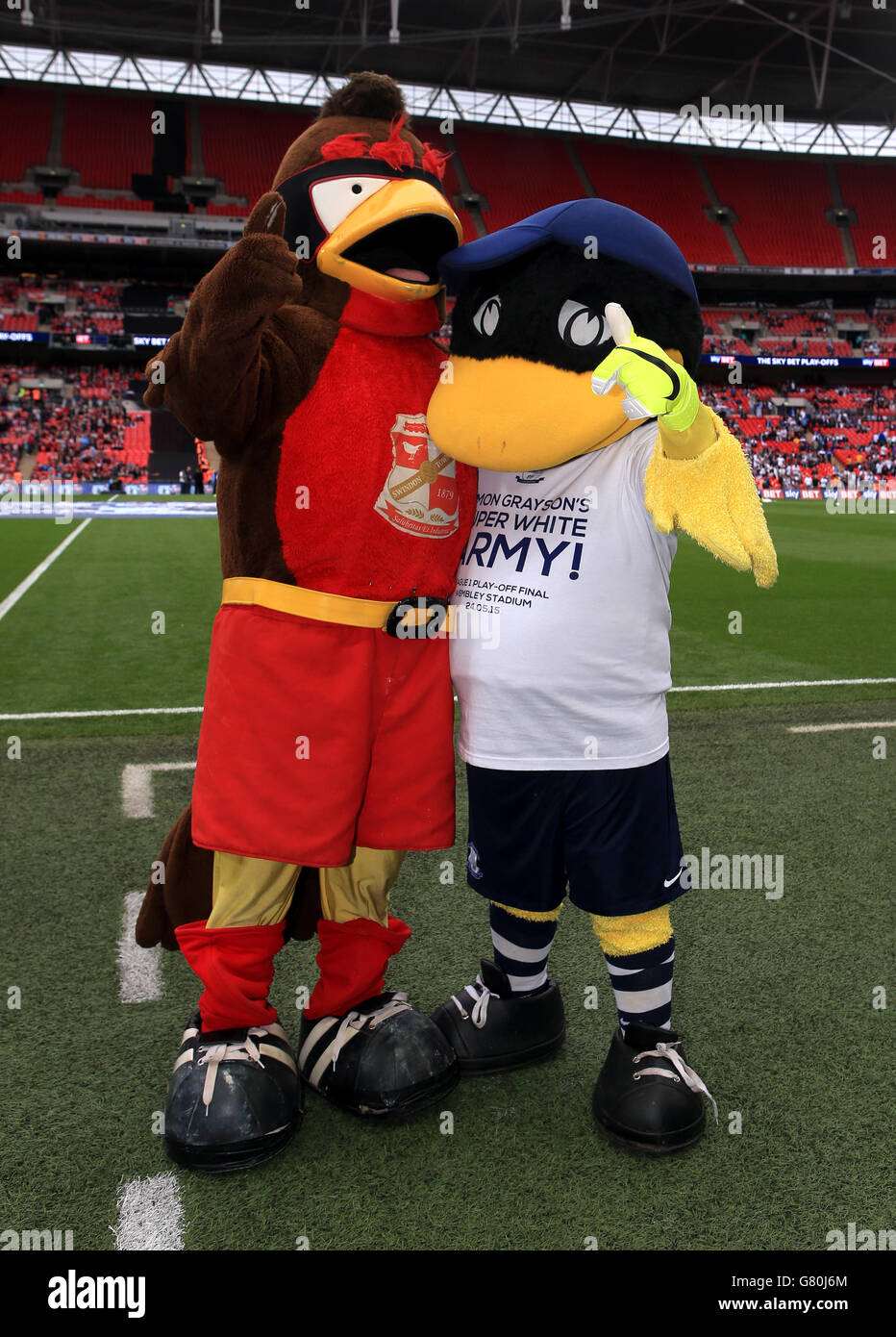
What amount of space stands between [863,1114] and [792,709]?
11.9 ft

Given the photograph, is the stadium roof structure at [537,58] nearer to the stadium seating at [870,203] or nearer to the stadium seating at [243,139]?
the stadium seating at [243,139]

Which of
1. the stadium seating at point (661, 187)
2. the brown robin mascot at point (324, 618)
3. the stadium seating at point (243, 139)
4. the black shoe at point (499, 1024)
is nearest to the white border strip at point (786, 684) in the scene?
the black shoe at point (499, 1024)

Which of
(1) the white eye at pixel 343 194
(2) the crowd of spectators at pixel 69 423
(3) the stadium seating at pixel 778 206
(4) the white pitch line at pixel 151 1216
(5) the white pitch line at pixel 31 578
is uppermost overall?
(3) the stadium seating at pixel 778 206

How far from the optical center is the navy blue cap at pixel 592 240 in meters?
2.00

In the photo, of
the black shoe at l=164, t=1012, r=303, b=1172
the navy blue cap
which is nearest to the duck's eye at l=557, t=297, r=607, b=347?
the navy blue cap

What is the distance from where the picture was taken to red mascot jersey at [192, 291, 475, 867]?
2.06 m

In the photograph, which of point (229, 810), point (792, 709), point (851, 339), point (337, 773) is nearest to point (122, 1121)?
point (229, 810)

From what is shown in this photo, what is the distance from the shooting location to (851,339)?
38.7m

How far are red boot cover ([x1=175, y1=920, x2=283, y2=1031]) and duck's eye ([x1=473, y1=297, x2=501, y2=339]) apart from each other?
1.34 meters

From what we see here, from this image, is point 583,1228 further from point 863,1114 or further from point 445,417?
point 445,417

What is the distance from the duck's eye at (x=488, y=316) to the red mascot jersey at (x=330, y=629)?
147 millimetres

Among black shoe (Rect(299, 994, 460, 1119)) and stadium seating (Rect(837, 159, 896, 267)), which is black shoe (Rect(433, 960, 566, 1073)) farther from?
stadium seating (Rect(837, 159, 896, 267))

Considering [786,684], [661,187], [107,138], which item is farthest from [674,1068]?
[661,187]
